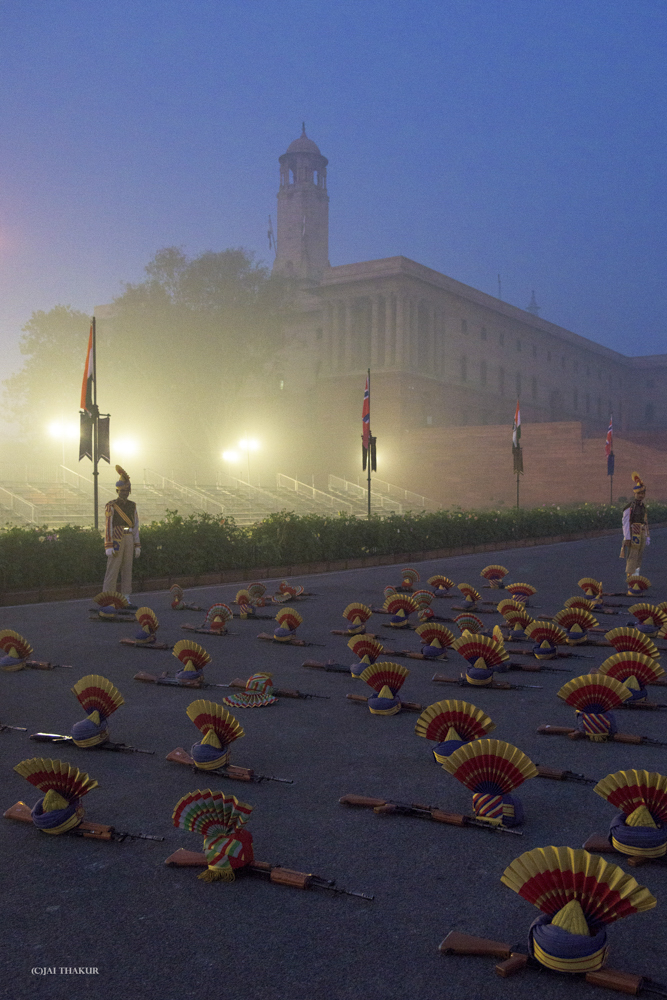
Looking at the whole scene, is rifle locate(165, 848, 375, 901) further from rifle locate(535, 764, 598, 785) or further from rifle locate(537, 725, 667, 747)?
rifle locate(537, 725, 667, 747)

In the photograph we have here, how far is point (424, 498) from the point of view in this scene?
163 ft

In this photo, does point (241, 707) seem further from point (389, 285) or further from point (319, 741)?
point (389, 285)

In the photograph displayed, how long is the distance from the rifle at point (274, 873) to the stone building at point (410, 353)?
1949 inches

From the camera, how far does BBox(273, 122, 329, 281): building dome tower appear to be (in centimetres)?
8781

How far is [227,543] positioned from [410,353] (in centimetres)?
4155

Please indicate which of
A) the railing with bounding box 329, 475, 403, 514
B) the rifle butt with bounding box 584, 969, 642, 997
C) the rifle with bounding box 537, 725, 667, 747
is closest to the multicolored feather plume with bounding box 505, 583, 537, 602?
the rifle with bounding box 537, 725, 667, 747

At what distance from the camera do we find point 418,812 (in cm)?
391

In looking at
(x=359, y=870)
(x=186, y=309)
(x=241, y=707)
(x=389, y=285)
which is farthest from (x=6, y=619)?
(x=389, y=285)

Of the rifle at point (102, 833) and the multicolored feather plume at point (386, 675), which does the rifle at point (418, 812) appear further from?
the multicolored feather plume at point (386, 675)

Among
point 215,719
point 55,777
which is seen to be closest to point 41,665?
point 215,719

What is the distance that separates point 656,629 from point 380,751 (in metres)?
4.99

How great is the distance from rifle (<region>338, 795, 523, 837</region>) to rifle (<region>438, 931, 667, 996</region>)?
3.16 feet

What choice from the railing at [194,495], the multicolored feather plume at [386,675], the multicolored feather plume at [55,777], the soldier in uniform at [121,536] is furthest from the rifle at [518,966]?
the railing at [194,495]

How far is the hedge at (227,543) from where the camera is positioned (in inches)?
506
